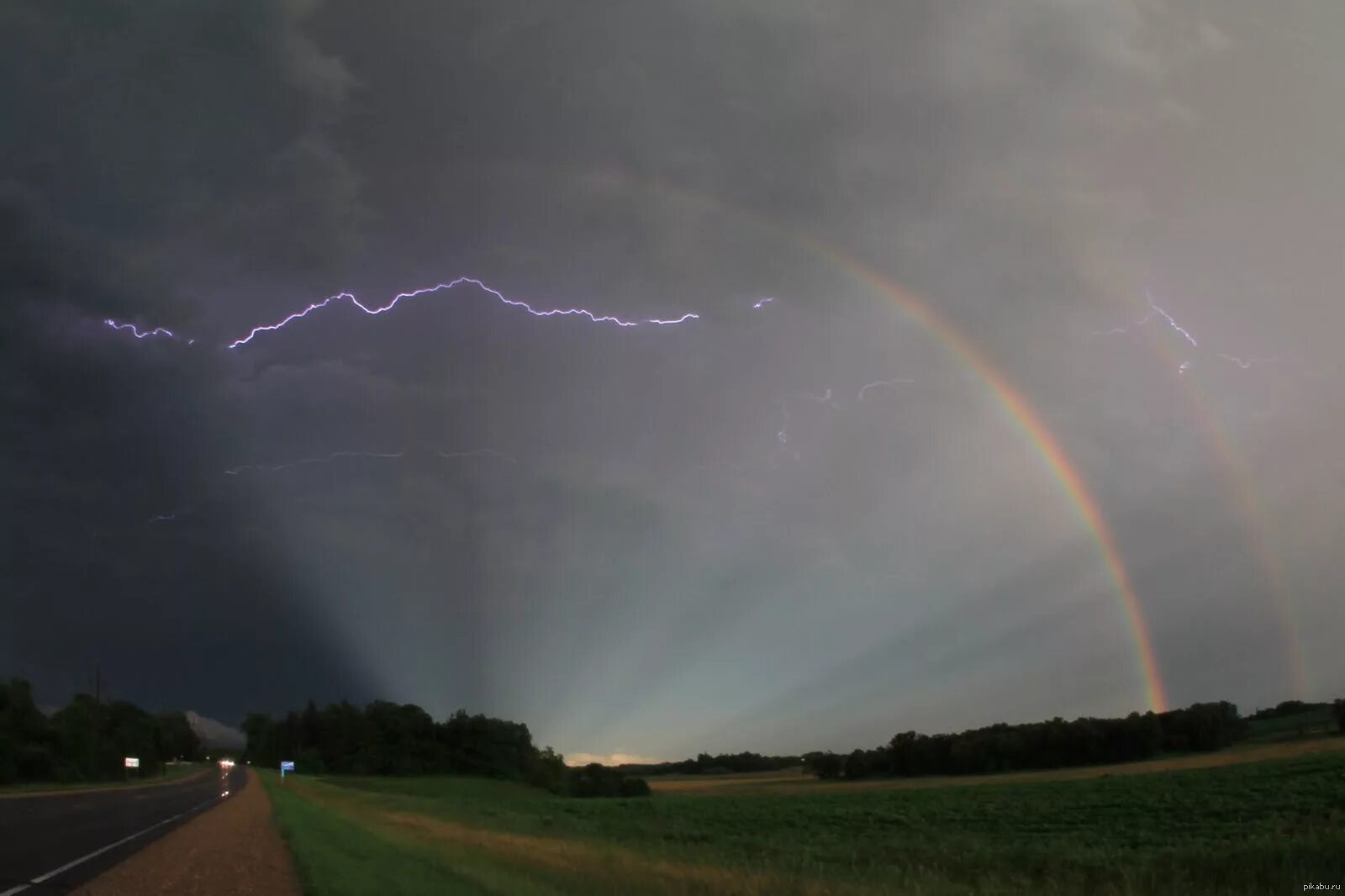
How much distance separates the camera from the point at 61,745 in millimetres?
94812

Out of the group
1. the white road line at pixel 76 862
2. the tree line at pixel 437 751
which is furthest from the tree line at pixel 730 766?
the white road line at pixel 76 862

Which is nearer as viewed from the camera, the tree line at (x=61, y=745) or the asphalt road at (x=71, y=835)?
the asphalt road at (x=71, y=835)

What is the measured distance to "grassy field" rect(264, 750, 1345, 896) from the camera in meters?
16.4

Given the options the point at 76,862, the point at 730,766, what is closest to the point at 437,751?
the point at 730,766

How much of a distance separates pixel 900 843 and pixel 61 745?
94050mm

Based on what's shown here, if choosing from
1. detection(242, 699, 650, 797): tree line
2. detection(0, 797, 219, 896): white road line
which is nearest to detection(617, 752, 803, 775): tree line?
detection(242, 699, 650, 797): tree line

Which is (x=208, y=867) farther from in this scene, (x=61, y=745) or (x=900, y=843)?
(x=61, y=745)

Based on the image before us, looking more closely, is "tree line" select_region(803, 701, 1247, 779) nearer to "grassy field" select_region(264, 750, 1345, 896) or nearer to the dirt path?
"grassy field" select_region(264, 750, 1345, 896)

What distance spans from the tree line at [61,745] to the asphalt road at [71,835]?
3965cm

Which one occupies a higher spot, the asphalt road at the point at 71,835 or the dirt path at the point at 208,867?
the asphalt road at the point at 71,835

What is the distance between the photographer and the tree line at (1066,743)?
90.9 meters

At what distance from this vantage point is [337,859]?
19344mm

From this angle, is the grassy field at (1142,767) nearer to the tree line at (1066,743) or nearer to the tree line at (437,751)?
the tree line at (1066,743)

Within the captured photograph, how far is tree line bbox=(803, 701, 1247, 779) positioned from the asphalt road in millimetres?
74537
